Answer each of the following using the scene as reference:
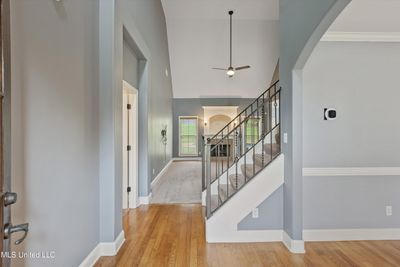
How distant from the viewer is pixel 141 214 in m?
4.00

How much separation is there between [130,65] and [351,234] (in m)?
4.19

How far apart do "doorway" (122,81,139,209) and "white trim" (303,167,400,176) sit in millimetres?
2918

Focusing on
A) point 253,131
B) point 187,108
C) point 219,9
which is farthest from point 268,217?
point 187,108

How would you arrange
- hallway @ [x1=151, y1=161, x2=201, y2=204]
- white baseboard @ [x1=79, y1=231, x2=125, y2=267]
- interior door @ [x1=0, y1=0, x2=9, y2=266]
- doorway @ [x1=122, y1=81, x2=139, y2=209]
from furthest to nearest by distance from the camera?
hallway @ [x1=151, y1=161, x2=201, y2=204], doorway @ [x1=122, y1=81, x2=139, y2=209], white baseboard @ [x1=79, y1=231, x2=125, y2=267], interior door @ [x1=0, y1=0, x2=9, y2=266]

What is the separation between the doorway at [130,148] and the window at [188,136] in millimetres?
6887

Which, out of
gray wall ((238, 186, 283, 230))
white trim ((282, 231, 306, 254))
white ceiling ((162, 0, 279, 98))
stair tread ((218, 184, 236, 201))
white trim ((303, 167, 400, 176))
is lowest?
white trim ((282, 231, 306, 254))

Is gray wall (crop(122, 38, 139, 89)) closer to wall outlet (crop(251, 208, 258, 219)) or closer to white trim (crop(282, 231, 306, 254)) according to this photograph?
wall outlet (crop(251, 208, 258, 219))

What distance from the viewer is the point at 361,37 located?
3043 millimetres

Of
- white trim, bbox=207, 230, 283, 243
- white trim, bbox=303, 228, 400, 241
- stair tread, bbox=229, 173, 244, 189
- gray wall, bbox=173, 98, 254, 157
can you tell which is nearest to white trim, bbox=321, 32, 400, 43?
stair tread, bbox=229, 173, 244, 189

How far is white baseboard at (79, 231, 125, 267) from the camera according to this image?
2431mm

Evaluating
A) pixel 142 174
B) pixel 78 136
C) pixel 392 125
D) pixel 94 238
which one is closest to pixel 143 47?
pixel 142 174

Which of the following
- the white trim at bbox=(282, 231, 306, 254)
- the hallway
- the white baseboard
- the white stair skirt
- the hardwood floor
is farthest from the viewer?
the hallway

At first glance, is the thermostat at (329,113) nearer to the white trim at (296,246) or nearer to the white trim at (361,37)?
the white trim at (361,37)

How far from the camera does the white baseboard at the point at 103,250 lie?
243 centimetres
